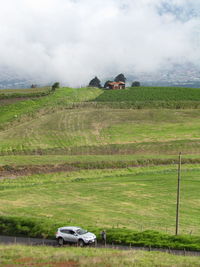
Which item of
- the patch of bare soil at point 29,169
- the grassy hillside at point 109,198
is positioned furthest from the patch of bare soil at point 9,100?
the grassy hillside at point 109,198

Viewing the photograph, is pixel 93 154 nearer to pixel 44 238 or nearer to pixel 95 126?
pixel 95 126

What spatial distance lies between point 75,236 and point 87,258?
568 centimetres

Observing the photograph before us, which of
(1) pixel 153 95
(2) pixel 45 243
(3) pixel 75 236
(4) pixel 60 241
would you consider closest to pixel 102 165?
(2) pixel 45 243

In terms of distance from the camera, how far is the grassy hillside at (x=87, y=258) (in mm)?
28328

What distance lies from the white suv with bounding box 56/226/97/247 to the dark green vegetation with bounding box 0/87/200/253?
2.12 m

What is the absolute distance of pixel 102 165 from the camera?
7325cm

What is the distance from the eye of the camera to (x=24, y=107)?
384 feet

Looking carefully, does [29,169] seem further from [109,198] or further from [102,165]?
[109,198]

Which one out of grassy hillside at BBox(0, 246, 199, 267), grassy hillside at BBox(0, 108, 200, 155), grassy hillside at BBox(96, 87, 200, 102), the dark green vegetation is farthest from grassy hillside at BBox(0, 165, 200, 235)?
grassy hillside at BBox(96, 87, 200, 102)

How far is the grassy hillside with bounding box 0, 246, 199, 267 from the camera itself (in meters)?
28.3

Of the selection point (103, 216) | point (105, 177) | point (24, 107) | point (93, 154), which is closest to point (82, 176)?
point (105, 177)

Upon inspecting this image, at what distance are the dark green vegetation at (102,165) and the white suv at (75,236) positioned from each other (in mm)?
2125

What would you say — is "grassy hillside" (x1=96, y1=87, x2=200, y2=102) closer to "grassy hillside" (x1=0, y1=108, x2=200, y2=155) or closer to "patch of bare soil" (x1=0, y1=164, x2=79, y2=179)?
"grassy hillside" (x1=0, y1=108, x2=200, y2=155)

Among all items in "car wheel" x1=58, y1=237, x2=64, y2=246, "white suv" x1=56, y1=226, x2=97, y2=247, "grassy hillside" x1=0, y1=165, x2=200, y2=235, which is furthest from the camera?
"grassy hillside" x1=0, y1=165, x2=200, y2=235
